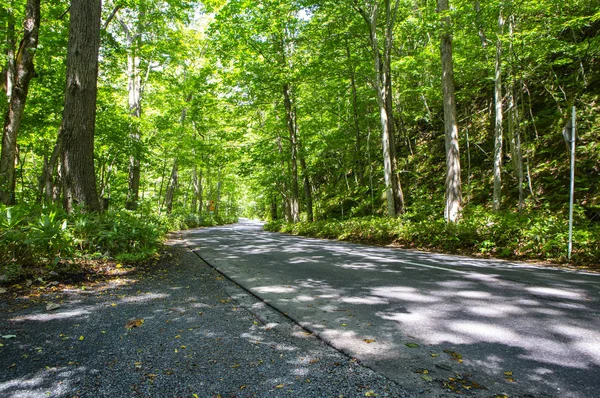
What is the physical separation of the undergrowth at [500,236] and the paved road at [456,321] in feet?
5.37

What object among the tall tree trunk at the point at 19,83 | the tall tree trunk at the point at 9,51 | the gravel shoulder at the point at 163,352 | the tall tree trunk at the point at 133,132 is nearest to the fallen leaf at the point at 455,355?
the gravel shoulder at the point at 163,352

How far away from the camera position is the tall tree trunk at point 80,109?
20.8 ft

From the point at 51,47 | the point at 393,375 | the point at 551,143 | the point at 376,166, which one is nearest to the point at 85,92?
the point at 51,47

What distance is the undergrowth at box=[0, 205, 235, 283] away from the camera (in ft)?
14.2

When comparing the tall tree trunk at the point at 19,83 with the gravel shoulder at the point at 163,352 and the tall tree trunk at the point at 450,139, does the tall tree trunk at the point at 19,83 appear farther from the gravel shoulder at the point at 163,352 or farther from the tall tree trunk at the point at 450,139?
the tall tree trunk at the point at 450,139

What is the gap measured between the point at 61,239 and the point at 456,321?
5392 mm

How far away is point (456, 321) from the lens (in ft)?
9.90

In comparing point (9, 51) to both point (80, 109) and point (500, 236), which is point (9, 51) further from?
point (500, 236)

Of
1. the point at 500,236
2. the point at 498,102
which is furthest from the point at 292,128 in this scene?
the point at 500,236

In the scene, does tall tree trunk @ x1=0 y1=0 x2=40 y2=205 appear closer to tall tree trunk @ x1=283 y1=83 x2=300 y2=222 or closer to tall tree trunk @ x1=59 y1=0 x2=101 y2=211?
tall tree trunk @ x1=59 y1=0 x2=101 y2=211

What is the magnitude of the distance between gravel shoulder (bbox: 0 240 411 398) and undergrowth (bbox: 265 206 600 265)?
6711mm

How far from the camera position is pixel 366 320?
308cm

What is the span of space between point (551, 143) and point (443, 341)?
13.6 m

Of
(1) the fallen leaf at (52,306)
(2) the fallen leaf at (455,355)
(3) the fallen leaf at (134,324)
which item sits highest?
(2) the fallen leaf at (455,355)
